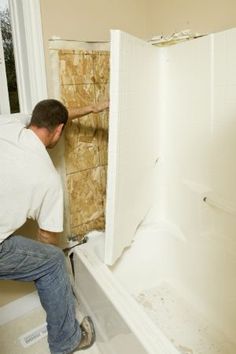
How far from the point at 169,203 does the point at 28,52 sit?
4.02ft

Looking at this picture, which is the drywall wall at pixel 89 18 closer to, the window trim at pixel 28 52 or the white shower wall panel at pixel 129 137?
the window trim at pixel 28 52

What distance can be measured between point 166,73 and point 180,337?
1.47 metres

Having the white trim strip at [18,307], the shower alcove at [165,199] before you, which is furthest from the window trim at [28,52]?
the white trim strip at [18,307]

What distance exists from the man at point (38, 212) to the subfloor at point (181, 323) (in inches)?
16.5

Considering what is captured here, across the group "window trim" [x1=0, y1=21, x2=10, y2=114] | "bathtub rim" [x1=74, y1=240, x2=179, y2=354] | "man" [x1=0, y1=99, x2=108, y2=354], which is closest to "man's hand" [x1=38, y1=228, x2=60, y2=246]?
"man" [x1=0, y1=99, x2=108, y2=354]

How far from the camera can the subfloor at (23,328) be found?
169cm

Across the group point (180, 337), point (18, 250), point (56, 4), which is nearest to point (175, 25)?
point (56, 4)

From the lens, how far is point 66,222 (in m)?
1.96

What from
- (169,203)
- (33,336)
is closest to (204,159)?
(169,203)

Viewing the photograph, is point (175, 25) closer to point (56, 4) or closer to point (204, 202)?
point (56, 4)

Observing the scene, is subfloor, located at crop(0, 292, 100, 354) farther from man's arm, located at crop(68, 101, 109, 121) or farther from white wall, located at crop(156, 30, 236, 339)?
man's arm, located at crop(68, 101, 109, 121)

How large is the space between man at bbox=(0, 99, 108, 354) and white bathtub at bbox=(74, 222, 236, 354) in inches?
6.4

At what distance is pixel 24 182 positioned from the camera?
1.33m

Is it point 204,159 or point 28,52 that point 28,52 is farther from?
point 204,159
